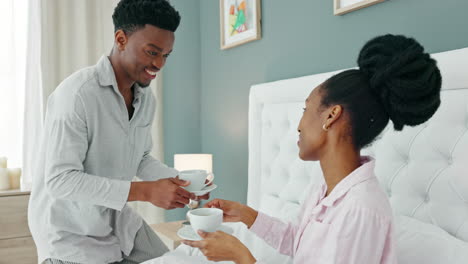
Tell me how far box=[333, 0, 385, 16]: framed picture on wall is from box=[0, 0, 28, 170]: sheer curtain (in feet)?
8.02

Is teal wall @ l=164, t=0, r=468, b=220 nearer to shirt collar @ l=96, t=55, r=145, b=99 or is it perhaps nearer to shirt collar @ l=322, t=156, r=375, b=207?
shirt collar @ l=322, t=156, r=375, b=207

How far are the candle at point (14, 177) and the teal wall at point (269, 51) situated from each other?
3.85 ft

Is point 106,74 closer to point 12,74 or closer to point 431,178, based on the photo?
point 431,178

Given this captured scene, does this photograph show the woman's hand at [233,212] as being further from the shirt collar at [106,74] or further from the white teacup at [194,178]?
the shirt collar at [106,74]

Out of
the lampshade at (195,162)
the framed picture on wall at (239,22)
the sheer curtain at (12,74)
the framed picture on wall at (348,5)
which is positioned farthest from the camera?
the sheer curtain at (12,74)

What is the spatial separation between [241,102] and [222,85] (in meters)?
0.35

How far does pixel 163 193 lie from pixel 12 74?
239cm

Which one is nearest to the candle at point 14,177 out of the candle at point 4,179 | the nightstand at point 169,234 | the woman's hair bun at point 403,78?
the candle at point 4,179

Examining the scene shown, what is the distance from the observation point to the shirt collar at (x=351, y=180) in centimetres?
108

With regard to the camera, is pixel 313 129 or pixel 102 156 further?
pixel 102 156

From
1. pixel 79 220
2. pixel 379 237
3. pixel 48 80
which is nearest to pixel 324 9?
pixel 379 237

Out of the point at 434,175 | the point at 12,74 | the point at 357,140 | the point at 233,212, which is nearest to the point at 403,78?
the point at 357,140

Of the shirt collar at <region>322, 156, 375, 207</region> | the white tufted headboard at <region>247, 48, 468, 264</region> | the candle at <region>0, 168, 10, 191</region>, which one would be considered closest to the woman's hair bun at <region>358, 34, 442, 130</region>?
the shirt collar at <region>322, 156, 375, 207</region>

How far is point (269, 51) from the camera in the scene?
8.15ft
